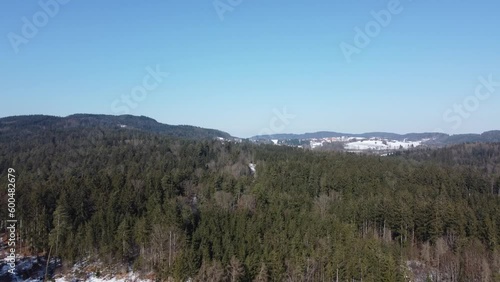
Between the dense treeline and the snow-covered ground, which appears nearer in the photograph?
the dense treeline

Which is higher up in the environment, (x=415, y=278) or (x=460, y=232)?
(x=460, y=232)

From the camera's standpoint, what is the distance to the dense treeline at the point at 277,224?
145ft

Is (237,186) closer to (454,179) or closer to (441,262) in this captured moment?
(441,262)

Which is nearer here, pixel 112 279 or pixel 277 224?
pixel 112 279

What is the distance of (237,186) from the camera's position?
77188mm

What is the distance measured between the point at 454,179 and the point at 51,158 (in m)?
110

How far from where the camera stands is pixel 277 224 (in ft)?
181

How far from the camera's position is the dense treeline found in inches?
1738

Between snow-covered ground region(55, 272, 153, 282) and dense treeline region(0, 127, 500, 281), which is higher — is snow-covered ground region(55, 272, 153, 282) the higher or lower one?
the lower one

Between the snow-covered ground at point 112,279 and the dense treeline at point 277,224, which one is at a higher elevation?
the dense treeline at point 277,224

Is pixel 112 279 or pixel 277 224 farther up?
pixel 277 224

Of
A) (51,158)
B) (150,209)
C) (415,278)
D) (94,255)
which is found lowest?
(415,278)

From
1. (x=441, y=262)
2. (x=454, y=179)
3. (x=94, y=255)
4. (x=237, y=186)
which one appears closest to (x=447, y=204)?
(x=441, y=262)

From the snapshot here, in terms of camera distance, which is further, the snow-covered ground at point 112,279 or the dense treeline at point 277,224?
the snow-covered ground at point 112,279
